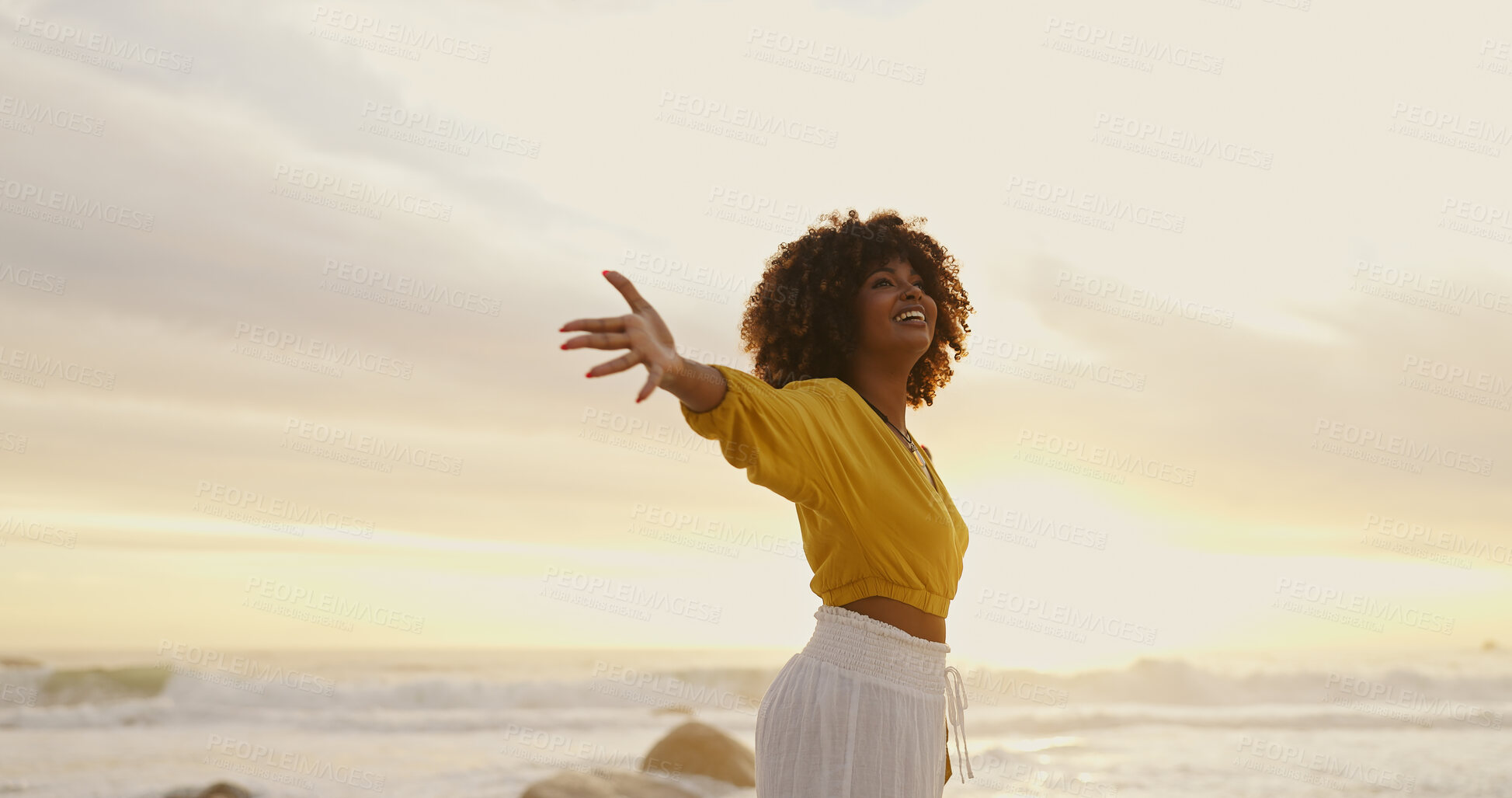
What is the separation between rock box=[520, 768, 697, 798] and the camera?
27.5ft

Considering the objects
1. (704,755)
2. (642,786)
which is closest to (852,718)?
(642,786)

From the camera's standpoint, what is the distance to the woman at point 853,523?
6.72 ft

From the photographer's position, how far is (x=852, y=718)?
94.7 inches

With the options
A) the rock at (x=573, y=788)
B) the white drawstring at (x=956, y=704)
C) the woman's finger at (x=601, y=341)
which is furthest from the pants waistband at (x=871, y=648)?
the rock at (x=573, y=788)

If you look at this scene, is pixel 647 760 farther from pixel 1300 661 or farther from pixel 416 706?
pixel 1300 661

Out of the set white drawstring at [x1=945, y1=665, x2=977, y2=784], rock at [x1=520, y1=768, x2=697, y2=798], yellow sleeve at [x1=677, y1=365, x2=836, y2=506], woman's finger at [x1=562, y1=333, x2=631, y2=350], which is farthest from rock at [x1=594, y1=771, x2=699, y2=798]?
woman's finger at [x1=562, y1=333, x2=631, y2=350]

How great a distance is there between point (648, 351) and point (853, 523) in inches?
31.7

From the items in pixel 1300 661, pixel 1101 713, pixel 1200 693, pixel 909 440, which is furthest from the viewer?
pixel 1300 661

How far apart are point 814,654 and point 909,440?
66cm

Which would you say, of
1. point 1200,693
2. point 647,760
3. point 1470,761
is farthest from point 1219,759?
point 1200,693

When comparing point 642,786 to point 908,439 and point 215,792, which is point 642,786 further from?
point 908,439

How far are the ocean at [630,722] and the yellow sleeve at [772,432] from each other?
24.5 ft

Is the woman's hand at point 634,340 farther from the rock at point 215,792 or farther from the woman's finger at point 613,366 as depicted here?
the rock at point 215,792

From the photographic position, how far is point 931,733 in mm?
2545
